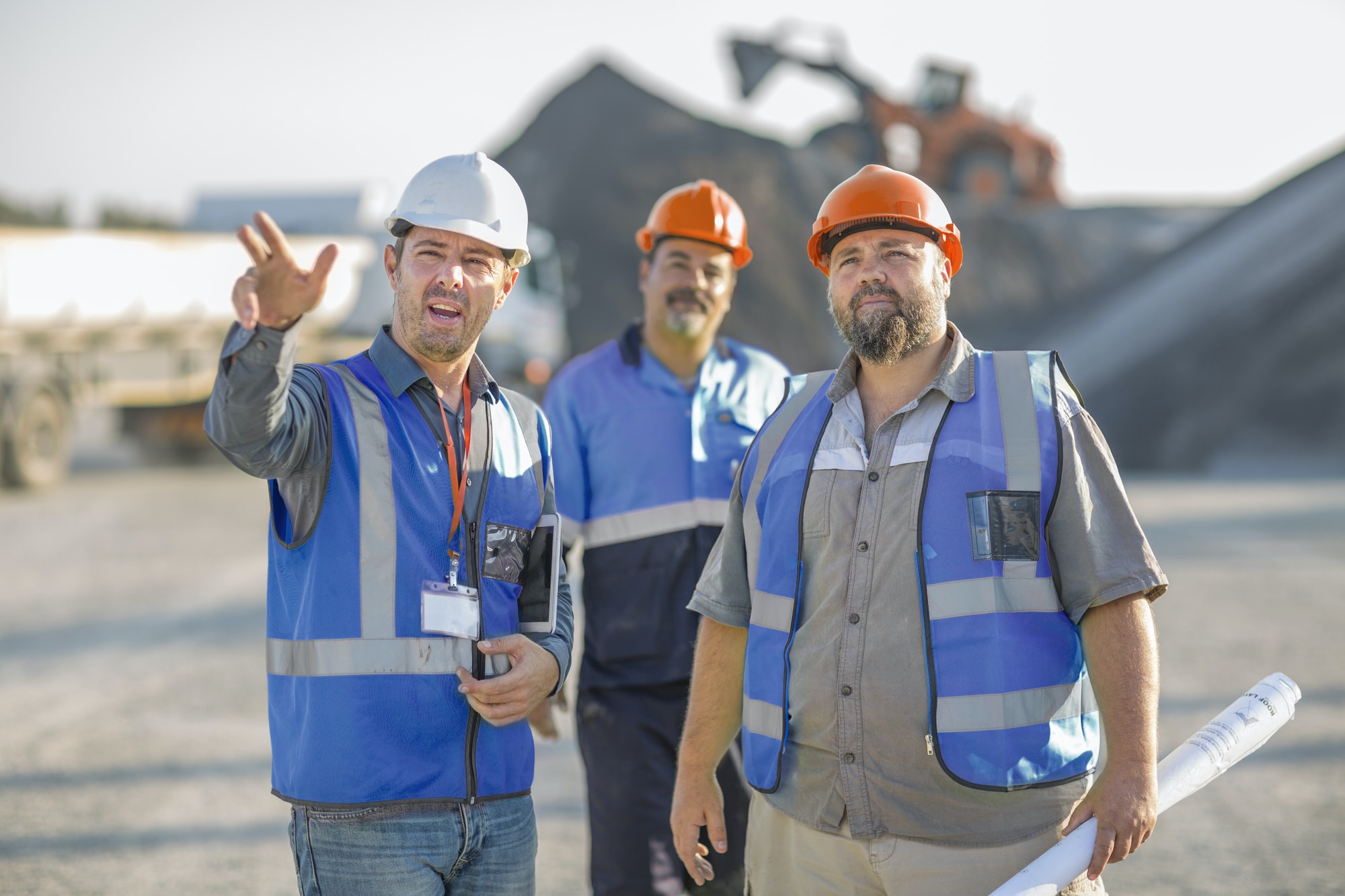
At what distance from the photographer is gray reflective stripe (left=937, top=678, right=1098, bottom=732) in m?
2.17

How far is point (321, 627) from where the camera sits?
2.18 meters

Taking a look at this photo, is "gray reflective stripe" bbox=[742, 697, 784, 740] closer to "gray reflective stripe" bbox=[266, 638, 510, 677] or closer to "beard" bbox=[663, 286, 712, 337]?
"gray reflective stripe" bbox=[266, 638, 510, 677]

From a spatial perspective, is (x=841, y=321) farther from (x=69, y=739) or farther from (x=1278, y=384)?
(x=1278, y=384)

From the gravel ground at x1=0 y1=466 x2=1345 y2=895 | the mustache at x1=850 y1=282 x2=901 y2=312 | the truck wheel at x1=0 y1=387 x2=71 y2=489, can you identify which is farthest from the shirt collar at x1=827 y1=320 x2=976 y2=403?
the truck wheel at x1=0 y1=387 x2=71 y2=489

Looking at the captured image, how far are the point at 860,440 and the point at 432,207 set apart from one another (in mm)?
1020

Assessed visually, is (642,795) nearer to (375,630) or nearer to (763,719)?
(763,719)

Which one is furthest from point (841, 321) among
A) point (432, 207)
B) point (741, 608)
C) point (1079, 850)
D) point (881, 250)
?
point (1079, 850)

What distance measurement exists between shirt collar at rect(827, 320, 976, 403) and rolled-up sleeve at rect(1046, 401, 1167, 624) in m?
0.21

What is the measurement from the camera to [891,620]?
7.44 feet

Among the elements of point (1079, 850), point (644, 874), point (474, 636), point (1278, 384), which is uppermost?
point (1278, 384)

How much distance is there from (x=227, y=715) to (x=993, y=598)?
496 centimetres

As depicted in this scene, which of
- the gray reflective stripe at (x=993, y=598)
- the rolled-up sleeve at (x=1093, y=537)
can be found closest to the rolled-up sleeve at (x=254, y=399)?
the gray reflective stripe at (x=993, y=598)

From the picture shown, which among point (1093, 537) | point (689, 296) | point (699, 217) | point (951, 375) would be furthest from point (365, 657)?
point (699, 217)

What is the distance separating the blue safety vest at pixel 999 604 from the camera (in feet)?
7.13
